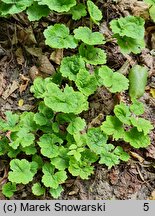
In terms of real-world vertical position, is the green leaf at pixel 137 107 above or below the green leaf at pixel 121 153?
above

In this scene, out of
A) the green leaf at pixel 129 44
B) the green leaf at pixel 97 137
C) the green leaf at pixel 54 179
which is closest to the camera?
the green leaf at pixel 54 179

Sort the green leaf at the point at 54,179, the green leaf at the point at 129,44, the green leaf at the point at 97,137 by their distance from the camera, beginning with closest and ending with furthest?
the green leaf at the point at 54,179 → the green leaf at the point at 97,137 → the green leaf at the point at 129,44

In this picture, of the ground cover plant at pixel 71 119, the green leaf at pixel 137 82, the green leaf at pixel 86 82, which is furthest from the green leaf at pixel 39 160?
the green leaf at pixel 137 82

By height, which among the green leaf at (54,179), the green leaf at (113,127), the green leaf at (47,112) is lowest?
the green leaf at (54,179)

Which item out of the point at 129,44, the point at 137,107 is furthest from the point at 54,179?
the point at 129,44

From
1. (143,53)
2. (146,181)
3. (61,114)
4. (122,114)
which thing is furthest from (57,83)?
(146,181)

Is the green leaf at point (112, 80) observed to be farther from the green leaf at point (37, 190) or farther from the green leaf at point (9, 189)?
the green leaf at point (9, 189)
